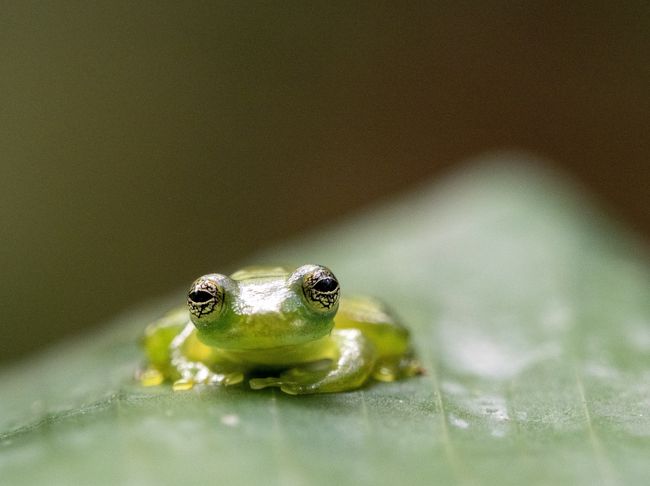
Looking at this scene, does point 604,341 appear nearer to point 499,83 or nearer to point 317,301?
point 317,301

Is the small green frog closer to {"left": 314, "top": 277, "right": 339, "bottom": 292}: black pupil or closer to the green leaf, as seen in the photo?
{"left": 314, "top": 277, "right": 339, "bottom": 292}: black pupil

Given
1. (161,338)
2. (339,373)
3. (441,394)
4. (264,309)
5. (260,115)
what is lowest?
(441,394)

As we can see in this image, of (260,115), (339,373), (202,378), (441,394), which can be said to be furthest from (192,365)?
(260,115)

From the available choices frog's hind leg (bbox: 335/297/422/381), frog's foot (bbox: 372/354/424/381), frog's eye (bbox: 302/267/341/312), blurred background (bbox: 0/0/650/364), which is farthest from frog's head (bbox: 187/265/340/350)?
blurred background (bbox: 0/0/650/364)

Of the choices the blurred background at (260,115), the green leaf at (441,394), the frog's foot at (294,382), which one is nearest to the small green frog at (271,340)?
the frog's foot at (294,382)

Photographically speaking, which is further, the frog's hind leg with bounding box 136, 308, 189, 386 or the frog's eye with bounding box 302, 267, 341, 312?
the frog's hind leg with bounding box 136, 308, 189, 386

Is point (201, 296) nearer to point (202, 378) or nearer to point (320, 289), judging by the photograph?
point (202, 378)
